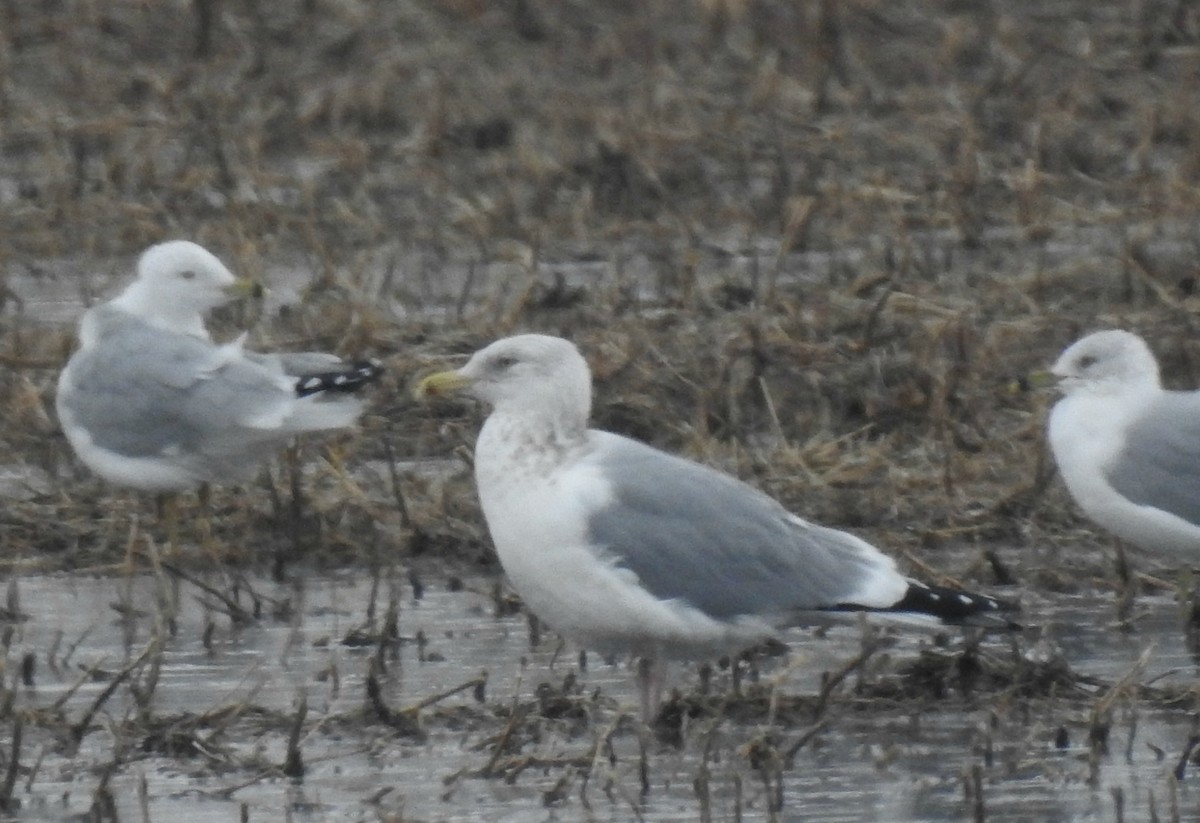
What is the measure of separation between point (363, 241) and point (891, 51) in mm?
3934

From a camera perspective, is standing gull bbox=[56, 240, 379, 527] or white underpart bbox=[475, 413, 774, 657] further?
standing gull bbox=[56, 240, 379, 527]

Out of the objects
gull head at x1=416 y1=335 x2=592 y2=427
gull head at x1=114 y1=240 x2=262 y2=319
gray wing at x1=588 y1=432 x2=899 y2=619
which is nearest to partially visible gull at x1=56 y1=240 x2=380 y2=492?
gull head at x1=114 y1=240 x2=262 y2=319

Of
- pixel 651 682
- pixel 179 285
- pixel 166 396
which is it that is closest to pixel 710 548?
pixel 651 682

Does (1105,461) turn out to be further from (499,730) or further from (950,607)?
(499,730)

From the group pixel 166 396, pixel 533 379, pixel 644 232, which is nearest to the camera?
pixel 533 379

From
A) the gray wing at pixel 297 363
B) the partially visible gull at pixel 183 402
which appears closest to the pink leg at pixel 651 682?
the partially visible gull at pixel 183 402

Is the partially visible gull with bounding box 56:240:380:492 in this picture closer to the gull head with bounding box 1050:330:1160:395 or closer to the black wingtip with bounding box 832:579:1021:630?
the gull head with bounding box 1050:330:1160:395

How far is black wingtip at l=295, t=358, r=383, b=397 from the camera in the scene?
25.7ft

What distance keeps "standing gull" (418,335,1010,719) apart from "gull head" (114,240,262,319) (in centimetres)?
231

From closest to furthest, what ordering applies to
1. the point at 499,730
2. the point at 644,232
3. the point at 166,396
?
the point at 499,730 → the point at 166,396 → the point at 644,232

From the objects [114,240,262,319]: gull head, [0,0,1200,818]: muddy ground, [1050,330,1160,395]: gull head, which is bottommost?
[0,0,1200,818]: muddy ground

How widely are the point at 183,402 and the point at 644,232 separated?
3.83 m

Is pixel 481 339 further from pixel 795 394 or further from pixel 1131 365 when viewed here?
pixel 1131 365

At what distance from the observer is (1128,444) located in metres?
7.23
